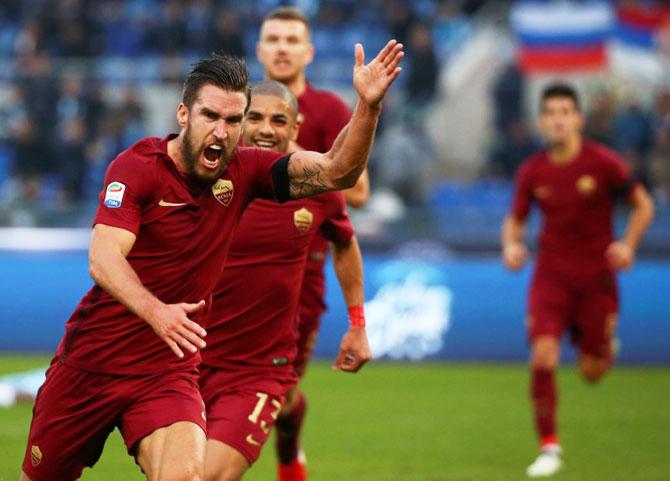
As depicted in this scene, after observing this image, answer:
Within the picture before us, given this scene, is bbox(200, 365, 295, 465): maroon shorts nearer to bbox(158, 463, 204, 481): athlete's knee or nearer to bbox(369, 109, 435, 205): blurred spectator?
bbox(158, 463, 204, 481): athlete's knee

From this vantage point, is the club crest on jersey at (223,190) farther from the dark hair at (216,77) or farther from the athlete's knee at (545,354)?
the athlete's knee at (545,354)

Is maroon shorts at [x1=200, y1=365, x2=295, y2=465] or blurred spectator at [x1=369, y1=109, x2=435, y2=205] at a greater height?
blurred spectator at [x1=369, y1=109, x2=435, y2=205]

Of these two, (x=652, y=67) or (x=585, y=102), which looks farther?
(x=652, y=67)

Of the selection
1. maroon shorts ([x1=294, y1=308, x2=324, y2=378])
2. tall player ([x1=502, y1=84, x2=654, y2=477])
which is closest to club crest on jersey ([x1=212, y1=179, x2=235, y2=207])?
maroon shorts ([x1=294, y1=308, x2=324, y2=378])

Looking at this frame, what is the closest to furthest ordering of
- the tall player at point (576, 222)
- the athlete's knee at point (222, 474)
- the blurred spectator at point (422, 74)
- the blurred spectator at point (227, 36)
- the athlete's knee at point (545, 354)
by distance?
the athlete's knee at point (222, 474)
the athlete's knee at point (545, 354)
the tall player at point (576, 222)
the blurred spectator at point (422, 74)
the blurred spectator at point (227, 36)

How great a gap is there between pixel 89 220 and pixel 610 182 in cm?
706

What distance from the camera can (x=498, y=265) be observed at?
1609 cm

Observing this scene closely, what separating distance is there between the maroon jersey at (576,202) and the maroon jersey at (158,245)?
5.68 m

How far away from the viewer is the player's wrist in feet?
24.2

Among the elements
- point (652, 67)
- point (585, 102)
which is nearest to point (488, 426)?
point (585, 102)

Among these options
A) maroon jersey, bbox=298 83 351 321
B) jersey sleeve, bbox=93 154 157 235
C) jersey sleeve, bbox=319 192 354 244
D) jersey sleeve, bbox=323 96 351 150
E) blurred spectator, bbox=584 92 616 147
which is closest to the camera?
jersey sleeve, bbox=93 154 157 235

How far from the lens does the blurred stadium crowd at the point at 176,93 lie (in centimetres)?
A: 1817

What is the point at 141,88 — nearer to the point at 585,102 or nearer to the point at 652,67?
the point at 585,102

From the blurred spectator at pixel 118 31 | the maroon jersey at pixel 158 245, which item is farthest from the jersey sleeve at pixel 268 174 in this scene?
the blurred spectator at pixel 118 31
